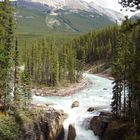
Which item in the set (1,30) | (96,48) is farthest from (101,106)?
Result: (96,48)

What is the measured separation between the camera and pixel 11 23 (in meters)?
58.3

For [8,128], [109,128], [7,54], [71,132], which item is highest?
[7,54]

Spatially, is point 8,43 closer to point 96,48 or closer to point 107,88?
point 107,88

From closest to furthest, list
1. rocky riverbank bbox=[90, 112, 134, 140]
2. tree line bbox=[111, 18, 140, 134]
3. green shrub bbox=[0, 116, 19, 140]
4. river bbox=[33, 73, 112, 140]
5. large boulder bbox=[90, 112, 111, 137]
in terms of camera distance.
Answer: green shrub bbox=[0, 116, 19, 140], tree line bbox=[111, 18, 140, 134], rocky riverbank bbox=[90, 112, 134, 140], large boulder bbox=[90, 112, 111, 137], river bbox=[33, 73, 112, 140]

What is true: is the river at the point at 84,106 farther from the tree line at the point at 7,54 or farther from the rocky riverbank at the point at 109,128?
the tree line at the point at 7,54

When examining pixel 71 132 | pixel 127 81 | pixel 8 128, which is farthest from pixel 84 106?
pixel 8 128

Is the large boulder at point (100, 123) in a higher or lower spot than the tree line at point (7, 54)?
lower

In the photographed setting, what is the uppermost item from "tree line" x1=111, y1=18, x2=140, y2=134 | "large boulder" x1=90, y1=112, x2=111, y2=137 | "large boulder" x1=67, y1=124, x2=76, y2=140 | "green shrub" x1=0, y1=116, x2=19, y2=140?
"tree line" x1=111, y1=18, x2=140, y2=134

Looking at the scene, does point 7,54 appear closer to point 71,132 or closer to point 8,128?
point 8,128

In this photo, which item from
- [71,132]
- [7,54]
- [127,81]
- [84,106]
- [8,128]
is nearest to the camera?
[8,128]

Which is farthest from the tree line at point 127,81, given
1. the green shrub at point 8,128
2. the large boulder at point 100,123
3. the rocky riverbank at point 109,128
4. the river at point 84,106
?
the green shrub at point 8,128

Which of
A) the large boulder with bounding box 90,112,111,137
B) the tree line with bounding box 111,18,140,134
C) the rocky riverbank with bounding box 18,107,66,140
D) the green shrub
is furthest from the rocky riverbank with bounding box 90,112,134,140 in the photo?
the green shrub

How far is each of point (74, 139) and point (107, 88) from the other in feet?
136

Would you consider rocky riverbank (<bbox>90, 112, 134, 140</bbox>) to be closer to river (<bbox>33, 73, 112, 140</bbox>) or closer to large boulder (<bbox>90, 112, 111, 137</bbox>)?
large boulder (<bbox>90, 112, 111, 137</bbox>)
